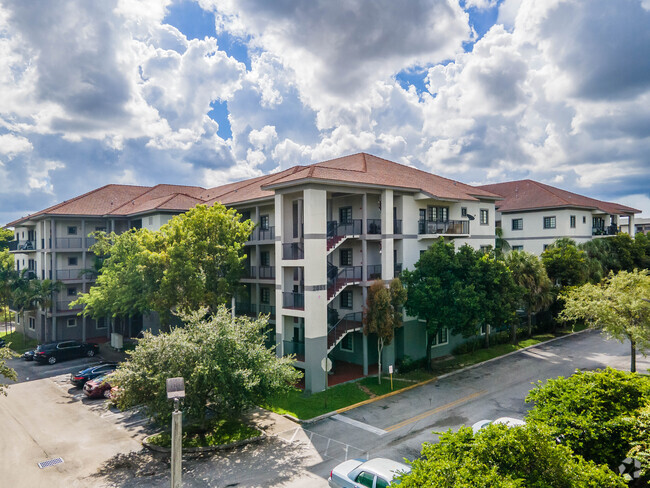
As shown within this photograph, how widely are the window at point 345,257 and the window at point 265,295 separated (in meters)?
6.31

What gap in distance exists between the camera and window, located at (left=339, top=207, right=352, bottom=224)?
97.1ft

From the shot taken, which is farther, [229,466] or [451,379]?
[451,379]

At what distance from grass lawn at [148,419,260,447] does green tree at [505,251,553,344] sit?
75.0 feet

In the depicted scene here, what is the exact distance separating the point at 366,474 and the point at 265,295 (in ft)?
67.6

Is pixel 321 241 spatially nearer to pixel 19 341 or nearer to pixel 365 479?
pixel 365 479

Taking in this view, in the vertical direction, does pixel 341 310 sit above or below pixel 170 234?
below

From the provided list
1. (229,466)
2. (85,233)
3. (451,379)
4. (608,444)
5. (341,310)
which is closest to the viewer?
(608,444)

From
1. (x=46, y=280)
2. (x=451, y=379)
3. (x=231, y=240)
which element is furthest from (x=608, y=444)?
(x=46, y=280)

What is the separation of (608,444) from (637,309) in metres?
15.2

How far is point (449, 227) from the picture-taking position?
31312mm


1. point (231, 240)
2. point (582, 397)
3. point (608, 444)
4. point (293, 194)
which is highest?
point (293, 194)

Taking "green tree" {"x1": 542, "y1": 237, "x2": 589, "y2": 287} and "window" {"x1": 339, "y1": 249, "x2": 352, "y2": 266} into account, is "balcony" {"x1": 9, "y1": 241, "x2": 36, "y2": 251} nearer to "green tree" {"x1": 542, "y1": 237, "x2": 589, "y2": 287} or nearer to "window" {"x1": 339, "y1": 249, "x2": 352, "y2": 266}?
"window" {"x1": 339, "y1": 249, "x2": 352, "y2": 266}

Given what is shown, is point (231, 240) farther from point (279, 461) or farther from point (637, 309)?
point (637, 309)

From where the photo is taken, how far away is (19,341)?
41594 mm
